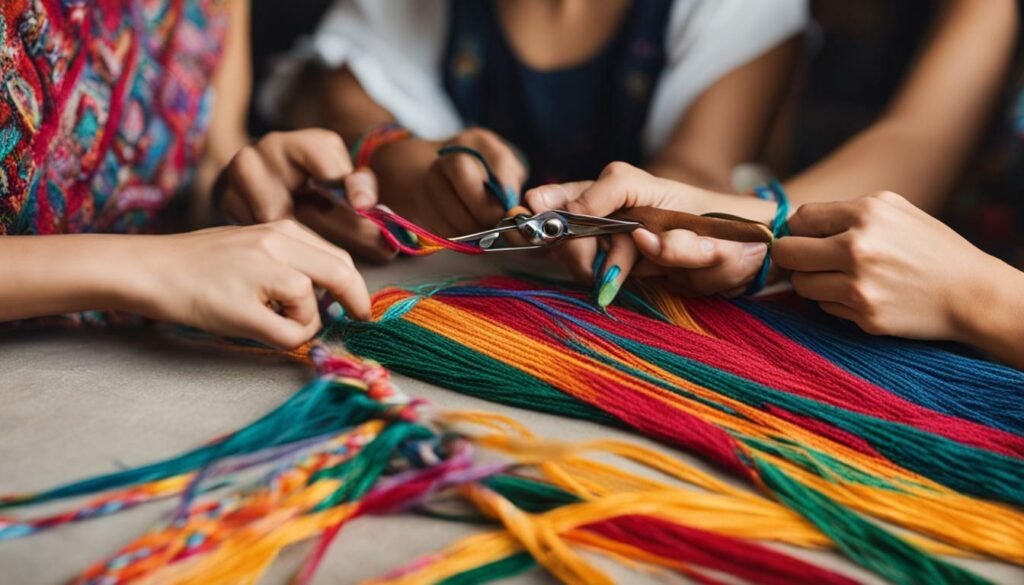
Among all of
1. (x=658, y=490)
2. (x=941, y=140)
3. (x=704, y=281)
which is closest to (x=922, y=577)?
(x=658, y=490)

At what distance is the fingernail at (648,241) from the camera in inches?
23.1

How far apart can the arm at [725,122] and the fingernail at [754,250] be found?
30cm

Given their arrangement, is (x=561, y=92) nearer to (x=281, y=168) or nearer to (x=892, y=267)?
(x=281, y=168)

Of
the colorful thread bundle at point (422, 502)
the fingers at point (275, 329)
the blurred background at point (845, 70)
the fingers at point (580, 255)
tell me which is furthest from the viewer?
the blurred background at point (845, 70)

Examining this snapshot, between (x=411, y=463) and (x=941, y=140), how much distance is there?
0.64m

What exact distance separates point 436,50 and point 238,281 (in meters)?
0.67

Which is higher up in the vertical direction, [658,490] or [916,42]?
[916,42]

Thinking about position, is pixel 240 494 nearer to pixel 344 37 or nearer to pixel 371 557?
pixel 371 557

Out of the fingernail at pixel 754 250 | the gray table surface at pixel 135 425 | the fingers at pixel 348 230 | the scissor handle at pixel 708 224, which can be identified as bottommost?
the gray table surface at pixel 135 425

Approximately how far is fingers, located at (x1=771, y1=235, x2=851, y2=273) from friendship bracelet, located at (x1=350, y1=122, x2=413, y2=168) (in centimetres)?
46

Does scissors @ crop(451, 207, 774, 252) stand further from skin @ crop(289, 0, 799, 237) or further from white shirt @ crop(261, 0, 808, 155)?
white shirt @ crop(261, 0, 808, 155)

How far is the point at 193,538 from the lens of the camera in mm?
415

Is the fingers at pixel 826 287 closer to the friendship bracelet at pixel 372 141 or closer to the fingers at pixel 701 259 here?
the fingers at pixel 701 259

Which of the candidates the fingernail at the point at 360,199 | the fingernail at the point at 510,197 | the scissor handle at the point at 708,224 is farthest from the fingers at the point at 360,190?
the scissor handle at the point at 708,224
